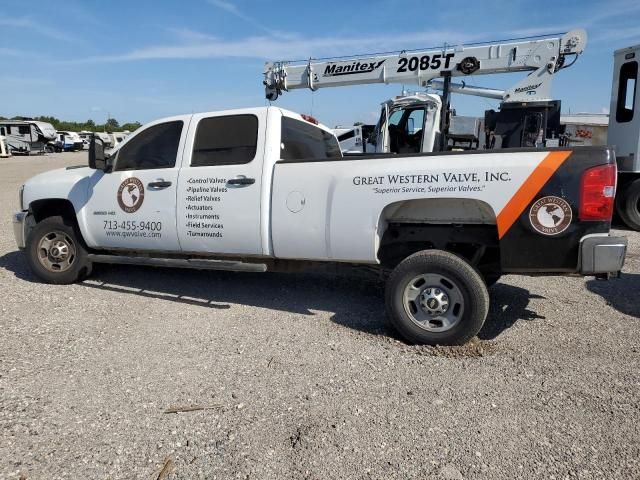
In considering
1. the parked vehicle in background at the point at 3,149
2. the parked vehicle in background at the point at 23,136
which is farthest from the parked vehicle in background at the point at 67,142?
the parked vehicle in background at the point at 3,149

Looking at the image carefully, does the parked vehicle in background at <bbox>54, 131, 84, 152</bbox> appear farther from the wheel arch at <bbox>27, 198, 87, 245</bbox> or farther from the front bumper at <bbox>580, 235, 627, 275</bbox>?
the front bumper at <bbox>580, 235, 627, 275</bbox>

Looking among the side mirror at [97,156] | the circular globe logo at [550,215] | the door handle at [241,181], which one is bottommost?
the circular globe logo at [550,215]

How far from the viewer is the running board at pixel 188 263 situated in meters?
4.86

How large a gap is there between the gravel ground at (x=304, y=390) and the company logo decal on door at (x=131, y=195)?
1.04m

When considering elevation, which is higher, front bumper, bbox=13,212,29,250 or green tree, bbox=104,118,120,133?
green tree, bbox=104,118,120,133

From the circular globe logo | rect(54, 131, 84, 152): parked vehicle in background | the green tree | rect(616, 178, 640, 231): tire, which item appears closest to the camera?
the circular globe logo

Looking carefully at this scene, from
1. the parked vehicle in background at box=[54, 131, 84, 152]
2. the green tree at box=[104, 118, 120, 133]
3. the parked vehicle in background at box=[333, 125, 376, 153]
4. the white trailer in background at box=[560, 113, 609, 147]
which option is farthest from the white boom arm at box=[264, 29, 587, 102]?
the green tree at box=[104, 118, 120, 133]

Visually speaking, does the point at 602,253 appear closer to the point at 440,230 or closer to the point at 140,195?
the point at 440,230

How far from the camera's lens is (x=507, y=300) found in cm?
549

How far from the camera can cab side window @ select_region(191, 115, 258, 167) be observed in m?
4.93

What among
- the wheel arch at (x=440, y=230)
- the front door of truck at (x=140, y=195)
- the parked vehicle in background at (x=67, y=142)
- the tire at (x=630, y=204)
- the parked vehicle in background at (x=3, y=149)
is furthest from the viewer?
the parked vehicle in background at (x=67, y=142)

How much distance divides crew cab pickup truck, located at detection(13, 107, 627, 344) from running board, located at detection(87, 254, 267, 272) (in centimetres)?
2

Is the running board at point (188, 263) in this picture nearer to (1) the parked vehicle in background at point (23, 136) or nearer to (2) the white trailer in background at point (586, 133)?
(2) the white trailer in background at point (586, 133)

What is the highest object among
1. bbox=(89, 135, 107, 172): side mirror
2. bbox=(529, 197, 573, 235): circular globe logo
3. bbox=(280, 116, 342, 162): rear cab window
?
bbox=(280, 116, 342, 162): rear cab window
